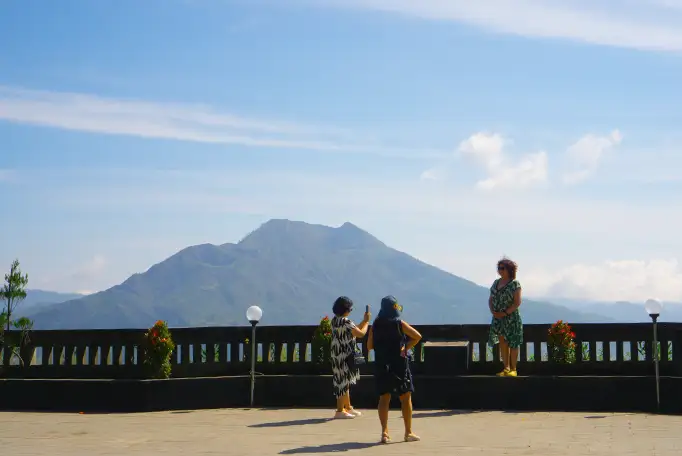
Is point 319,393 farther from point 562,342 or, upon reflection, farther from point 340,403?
point 562,342

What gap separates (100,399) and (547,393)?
7302mm

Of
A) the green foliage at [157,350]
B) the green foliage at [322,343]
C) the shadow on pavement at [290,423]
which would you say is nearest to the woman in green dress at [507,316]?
the green foliage at [322,343]

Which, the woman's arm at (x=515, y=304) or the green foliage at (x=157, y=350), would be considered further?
the green foliage at (x=157, y=350)

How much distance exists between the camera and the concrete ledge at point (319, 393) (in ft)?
52.0

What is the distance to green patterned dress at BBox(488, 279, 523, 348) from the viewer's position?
53.7ft

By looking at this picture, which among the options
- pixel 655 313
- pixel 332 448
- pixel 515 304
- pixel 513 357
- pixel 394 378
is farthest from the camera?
pixel 513 357

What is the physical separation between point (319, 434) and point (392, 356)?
1578 millimetres

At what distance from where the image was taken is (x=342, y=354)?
598 inches

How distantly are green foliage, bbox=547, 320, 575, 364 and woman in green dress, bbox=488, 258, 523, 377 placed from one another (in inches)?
27.3

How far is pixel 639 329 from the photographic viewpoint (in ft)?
55.0

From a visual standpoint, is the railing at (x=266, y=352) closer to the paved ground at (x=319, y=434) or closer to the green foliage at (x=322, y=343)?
the green foliage at (x=322, y=343)

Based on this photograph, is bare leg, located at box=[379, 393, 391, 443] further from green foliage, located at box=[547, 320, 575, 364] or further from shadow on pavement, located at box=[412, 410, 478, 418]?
green foliage, located at box=[547, 320, 575, 364]

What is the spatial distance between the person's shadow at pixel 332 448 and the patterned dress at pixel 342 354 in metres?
3.33

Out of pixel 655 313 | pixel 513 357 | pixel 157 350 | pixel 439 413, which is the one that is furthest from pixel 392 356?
pixel 157 350
